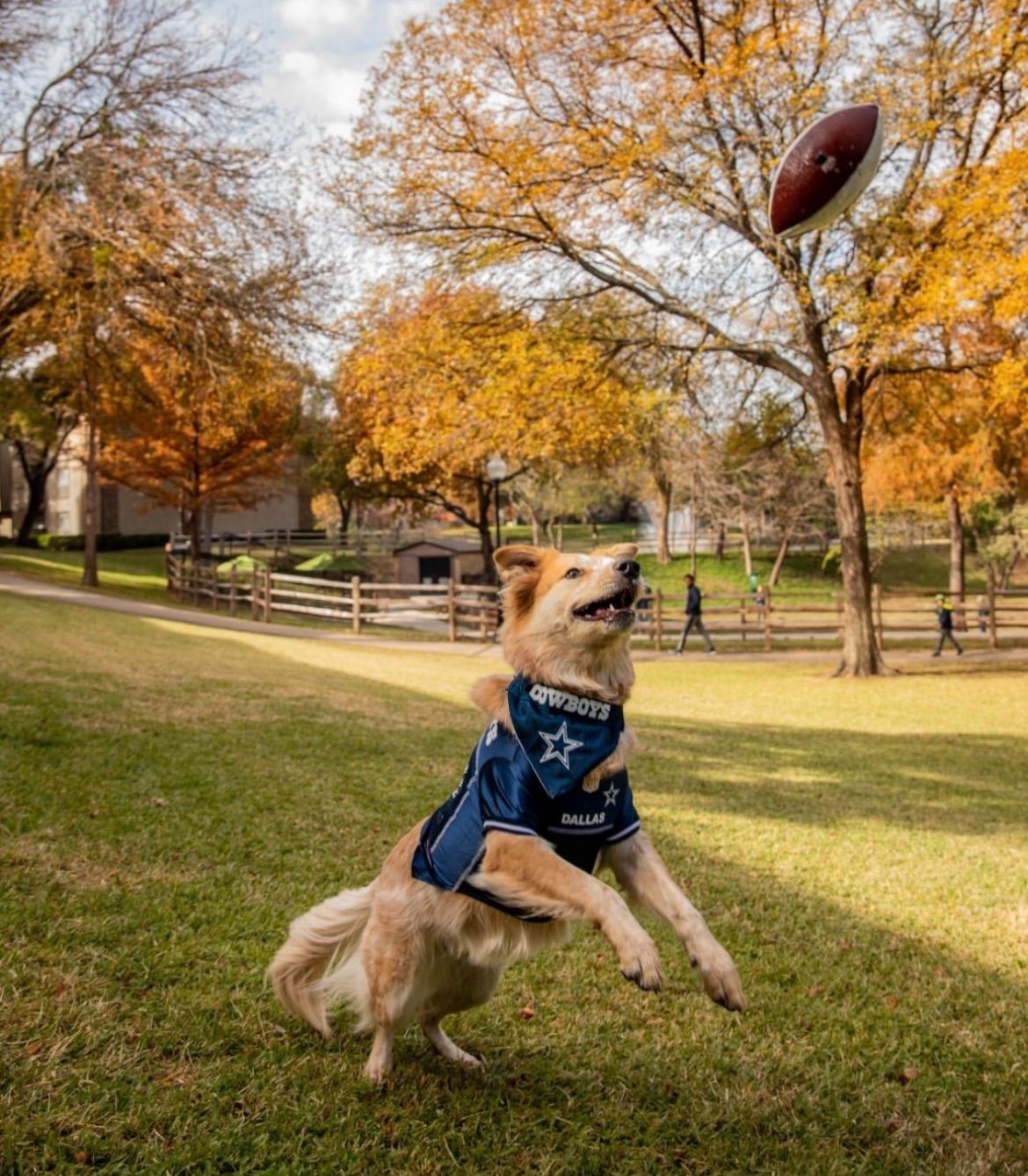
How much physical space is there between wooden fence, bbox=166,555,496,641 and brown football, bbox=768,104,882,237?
14886mm

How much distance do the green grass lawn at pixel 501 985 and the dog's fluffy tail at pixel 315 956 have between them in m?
0.13

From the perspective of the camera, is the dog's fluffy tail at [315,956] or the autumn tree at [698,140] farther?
the autumn tree at [698,140]

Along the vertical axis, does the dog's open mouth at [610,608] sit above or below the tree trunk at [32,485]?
below

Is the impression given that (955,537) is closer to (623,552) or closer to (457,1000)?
(623,552)

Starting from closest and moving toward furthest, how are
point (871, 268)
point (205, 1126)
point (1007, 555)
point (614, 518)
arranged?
point (205, 1126)
point (871, 268)
point (1007, 555)
point (614, 518)

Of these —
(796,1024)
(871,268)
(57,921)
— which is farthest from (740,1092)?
(871,268)

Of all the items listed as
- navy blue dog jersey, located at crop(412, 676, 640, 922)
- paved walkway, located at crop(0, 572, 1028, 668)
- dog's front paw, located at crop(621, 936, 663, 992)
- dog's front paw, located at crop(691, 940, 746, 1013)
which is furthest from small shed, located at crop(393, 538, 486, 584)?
dog's front paw, located at crop(621, 936, 663, 992)

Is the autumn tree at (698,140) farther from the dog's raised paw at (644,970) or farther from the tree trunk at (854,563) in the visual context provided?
the dog's raised paw at (644,970)

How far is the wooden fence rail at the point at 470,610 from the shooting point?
83.8ft

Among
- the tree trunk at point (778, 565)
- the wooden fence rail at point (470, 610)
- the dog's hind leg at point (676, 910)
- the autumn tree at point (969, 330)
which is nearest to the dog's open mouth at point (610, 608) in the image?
the dog's hind leg at point (676, 910)

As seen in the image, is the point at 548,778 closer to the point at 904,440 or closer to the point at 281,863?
the point at 281,863

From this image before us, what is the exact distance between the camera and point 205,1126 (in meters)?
2.84

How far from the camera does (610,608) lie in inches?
126

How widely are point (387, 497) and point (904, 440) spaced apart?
2197 cm
